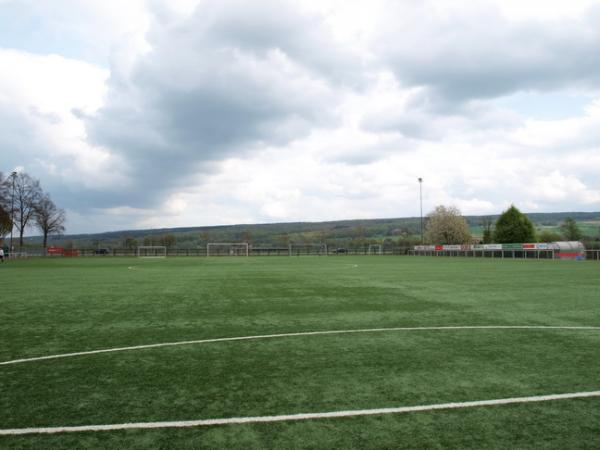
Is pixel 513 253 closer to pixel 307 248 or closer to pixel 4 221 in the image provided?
pixel 307 248

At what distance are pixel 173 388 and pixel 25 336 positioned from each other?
188 inches

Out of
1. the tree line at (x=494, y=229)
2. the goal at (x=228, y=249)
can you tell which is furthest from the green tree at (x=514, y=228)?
the goal at (x=228, y=249)

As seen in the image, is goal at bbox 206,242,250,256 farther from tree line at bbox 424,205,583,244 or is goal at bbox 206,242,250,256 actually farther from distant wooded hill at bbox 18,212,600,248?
tree line at bbox 424,205,583,244

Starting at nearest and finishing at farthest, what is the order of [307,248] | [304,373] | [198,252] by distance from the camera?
[304,373]
[198,252]
[307,248]

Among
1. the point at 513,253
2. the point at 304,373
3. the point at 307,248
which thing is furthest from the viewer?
the point at 307,248

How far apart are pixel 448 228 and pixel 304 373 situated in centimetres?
9032

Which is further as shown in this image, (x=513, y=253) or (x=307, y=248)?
(x=307, y=248)

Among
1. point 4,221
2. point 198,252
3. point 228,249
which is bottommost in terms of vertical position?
point 198,252

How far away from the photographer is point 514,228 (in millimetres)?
77438

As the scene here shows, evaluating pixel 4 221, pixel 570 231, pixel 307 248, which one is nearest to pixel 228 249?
pixel 307 248

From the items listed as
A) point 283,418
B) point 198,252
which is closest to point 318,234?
point 198,252

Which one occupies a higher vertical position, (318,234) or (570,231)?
(318,234)

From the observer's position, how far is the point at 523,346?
A: 734 cm

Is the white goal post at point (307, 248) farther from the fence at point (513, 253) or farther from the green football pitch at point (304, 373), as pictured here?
the green football pitch at point (304, 373)
